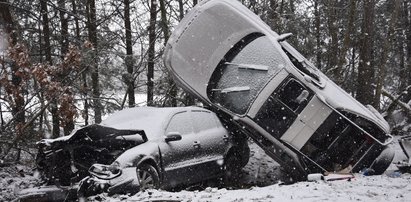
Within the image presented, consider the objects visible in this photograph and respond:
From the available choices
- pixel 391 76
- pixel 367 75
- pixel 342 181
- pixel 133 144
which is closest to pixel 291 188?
pixel 342 181

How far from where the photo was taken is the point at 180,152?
24.3ft

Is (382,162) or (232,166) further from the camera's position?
(232,166)

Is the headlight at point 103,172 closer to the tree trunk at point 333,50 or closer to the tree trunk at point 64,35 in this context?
the tree trunk at point 64,35

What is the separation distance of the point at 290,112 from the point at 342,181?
161 centimetres

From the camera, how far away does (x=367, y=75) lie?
14242 millimetres

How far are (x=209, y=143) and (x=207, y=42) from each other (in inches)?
82.4

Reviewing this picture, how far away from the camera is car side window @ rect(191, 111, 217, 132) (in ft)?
27.3

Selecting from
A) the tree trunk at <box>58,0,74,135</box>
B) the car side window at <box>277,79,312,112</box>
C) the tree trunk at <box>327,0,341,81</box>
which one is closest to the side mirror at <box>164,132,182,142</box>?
the car side window at <box>277,79,312,112</box>

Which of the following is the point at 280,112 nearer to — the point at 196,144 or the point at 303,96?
the point at 303,96

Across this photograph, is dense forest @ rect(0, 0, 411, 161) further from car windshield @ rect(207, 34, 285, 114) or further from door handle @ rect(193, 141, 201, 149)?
car windshield @ rect(207, 34, 285, 114)

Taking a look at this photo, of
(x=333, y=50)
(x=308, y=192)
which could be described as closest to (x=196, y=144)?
(x=308, y=192)

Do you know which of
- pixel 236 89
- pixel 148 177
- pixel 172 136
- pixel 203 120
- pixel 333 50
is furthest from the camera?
pixel 333 50

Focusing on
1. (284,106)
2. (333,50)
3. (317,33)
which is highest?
(317,33)

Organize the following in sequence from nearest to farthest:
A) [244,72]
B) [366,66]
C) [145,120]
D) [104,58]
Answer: [145,120], [244,72], [104,58], [366,66]
